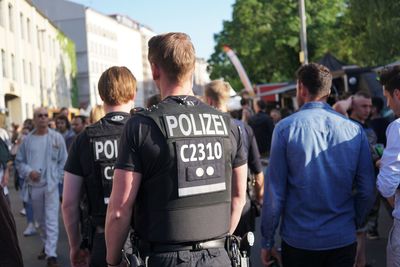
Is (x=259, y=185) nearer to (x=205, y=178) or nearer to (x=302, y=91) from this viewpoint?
(x=302, y=91)

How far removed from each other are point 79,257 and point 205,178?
1.38 m

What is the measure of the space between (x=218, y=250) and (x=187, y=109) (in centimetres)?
68

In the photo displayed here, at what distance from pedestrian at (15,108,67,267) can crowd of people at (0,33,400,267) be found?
2527 mm

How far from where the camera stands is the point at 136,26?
112312mm

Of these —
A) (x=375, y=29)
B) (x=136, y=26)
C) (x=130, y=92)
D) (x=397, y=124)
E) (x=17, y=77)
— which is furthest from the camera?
(x=136, y=26)

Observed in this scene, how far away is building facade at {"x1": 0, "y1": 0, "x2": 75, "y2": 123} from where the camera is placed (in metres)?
36.5

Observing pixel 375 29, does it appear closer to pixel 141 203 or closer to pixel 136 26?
pixel 141 203

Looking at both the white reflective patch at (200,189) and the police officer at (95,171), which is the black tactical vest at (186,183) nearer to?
the white reflective patch at (200,189)

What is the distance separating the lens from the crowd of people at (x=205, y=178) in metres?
2.56

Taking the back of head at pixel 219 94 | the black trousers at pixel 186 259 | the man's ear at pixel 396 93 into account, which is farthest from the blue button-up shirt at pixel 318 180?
the back of head at pixel 219 94

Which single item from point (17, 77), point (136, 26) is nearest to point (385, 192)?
point (17, 77)

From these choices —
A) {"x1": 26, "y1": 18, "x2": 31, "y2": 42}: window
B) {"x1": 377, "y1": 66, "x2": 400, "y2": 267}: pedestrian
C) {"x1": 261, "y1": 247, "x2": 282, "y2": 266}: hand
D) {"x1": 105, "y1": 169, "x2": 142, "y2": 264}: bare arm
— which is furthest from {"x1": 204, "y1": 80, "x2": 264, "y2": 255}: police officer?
{"x1": 26, "y1": 18, "x2": 31, "y2": 42}: window

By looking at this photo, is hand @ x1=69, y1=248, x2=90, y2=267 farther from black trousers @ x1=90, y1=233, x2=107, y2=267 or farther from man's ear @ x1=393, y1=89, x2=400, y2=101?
man's ear @ x1=393, y1=89, x2=400, y2=101

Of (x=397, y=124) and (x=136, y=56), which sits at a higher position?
(x=136, y=56)
